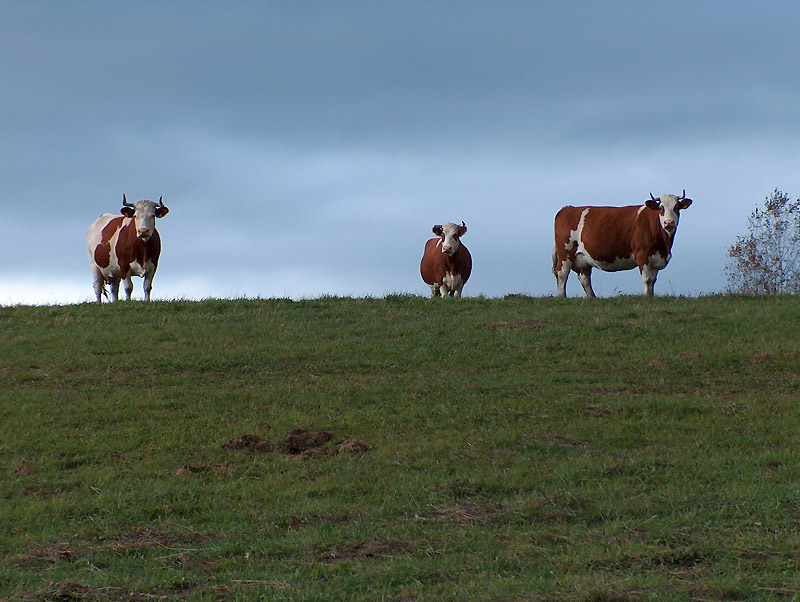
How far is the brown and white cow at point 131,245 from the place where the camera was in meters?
23.8

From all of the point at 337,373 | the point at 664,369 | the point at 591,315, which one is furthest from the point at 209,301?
the point at 664,369

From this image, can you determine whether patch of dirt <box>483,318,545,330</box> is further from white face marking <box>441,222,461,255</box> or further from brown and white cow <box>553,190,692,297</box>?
white face marking <box>441,222,461,255</box>

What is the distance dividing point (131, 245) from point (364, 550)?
59.0ft

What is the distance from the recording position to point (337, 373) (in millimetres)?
14648

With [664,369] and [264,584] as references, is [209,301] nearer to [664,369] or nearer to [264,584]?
[664,369]

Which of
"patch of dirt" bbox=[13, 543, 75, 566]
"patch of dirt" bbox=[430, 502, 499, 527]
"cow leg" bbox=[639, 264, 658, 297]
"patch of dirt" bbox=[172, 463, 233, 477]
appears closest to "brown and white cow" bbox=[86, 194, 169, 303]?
"cow leg" bbox=[639, 264, 658, 297]

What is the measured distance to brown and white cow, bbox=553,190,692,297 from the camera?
22.9m

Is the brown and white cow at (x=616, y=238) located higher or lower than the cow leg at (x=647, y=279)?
higher

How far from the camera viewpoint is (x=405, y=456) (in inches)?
408

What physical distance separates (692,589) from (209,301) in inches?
613

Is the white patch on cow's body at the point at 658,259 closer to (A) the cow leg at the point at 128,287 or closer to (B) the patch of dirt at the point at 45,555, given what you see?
(A) the cow leg at the point at 128,287

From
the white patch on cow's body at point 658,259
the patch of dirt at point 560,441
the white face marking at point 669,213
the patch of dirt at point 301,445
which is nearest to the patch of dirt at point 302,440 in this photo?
the patch of dirt at point 301,445

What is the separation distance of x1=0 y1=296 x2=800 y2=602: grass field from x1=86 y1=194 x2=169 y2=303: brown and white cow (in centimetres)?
521

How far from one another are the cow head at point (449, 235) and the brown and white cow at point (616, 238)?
2.73m
